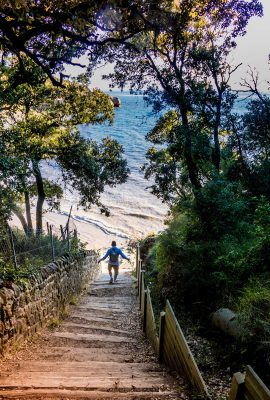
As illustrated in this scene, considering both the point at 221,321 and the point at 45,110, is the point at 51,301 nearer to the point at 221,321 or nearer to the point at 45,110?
the point at 221,321

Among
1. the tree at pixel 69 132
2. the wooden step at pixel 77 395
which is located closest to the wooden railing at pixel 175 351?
the wooden step at pixel 77 395

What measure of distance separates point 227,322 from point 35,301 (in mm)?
3763

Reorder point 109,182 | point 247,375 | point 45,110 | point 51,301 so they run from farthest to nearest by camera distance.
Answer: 1. point 109,182
2. point 45,110
3. point 51,301
4. point 247,375

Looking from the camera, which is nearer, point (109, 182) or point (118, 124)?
point (109, 182)

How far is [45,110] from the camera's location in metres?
15.8

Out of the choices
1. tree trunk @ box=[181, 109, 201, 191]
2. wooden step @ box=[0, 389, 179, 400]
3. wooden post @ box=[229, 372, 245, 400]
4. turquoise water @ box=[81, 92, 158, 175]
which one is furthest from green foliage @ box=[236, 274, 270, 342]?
turquoise water @ box=[81, 92, 158, 175]

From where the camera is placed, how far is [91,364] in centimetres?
547

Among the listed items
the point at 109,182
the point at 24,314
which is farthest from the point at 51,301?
the point at 109,182

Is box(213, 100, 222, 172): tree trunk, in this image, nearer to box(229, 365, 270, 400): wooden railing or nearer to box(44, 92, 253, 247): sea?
box(229, 365, 270, 400): wooden railing

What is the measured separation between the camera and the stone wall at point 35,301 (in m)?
5.77

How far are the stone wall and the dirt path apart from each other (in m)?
0.33

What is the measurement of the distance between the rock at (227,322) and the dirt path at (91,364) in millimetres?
1269

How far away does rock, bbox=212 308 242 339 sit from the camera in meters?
5.63

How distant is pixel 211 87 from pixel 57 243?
339 inches
